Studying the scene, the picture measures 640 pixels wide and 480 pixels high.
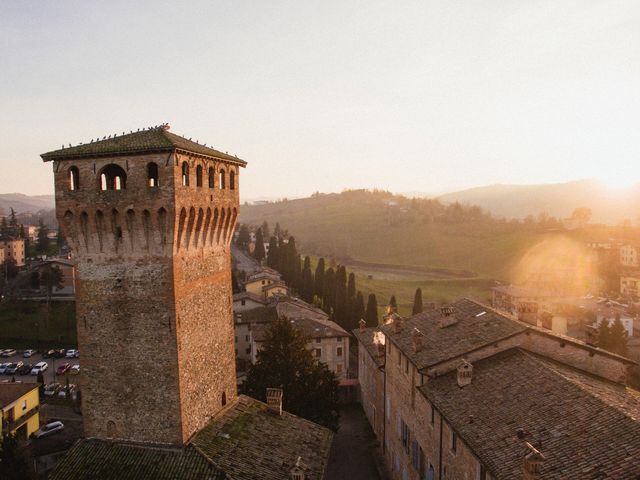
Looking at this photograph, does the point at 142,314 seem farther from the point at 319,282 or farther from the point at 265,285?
the point at 265,285

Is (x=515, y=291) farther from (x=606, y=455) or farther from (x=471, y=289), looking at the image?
(x=606, y=455)

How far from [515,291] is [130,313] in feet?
269

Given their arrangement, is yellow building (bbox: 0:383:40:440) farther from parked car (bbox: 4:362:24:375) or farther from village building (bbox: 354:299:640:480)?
village building (bbox: 354:299:640:480)

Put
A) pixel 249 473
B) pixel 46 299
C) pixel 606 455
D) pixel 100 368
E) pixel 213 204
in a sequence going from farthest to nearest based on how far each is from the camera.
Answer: pixel 46 299, pixel 213 204, pixel 100 368, pixel 249 473, pixel 606 455

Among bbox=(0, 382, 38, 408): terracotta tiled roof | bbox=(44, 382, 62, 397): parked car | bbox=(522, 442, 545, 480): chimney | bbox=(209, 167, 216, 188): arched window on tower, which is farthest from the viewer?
bbox=(44, 382, 62, 397): parked car

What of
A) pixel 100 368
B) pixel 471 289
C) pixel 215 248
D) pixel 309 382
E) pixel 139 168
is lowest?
pixel 471 289

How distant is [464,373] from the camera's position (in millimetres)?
23094

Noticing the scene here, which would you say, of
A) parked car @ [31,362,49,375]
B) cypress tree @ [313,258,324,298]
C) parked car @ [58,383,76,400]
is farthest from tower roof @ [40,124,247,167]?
cypress tree @ [313,258,324,298]

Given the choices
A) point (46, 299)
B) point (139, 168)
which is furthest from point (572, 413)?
point (46, 299)

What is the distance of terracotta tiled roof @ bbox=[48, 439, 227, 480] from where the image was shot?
1956 cm

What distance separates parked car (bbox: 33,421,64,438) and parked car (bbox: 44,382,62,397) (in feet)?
31.1

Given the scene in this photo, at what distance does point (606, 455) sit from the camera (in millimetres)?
14898

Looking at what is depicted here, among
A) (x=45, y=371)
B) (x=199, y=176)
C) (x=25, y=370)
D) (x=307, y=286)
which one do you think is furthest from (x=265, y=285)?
(x=199, y=176)

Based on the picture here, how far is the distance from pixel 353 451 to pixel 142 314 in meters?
25.2
